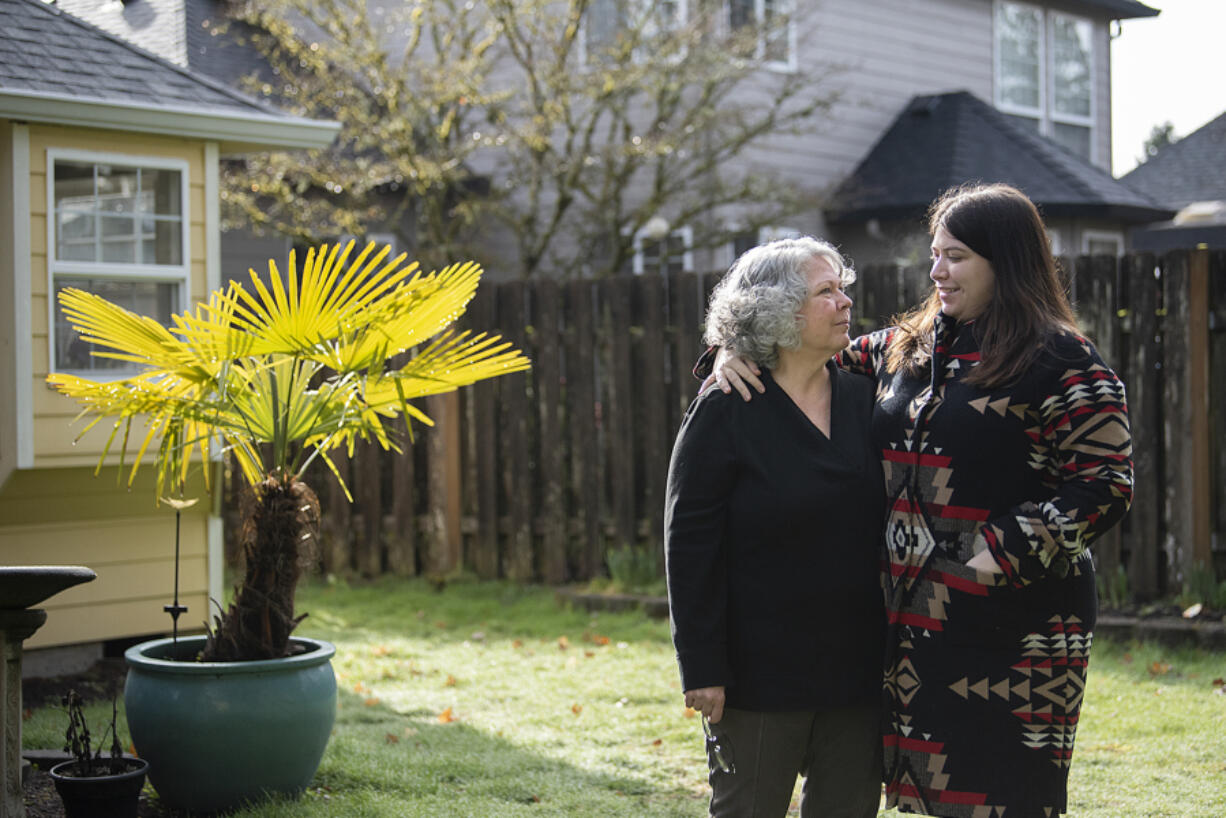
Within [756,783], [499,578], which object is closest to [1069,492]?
[756,783]

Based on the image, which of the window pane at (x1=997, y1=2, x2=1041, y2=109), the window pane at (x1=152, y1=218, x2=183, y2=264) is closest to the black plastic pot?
the window pane at (x1=152, y1=218, x2=183, y2=264)

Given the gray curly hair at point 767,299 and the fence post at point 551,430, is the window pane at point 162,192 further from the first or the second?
the gray curly hair at point 767,299

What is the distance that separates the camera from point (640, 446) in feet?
26.6

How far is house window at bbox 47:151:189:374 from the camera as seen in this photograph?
6246 millimetres

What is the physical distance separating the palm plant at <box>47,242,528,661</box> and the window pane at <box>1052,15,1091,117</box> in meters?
16.1

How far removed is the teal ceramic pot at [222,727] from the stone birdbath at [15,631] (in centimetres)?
57

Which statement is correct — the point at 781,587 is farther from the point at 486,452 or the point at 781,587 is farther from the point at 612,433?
the point at 486,452

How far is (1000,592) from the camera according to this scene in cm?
281

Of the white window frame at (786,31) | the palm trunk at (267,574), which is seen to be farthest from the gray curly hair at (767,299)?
the white window frame at (786,31)

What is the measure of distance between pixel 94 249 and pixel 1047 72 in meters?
15.3

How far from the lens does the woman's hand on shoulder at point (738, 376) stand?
119 inches

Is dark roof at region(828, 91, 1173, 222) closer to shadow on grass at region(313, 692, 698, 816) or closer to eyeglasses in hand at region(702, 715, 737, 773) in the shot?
shadow on grass at region(313, 692, 698, 816)

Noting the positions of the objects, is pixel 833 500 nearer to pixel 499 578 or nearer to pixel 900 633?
pixel 900 633

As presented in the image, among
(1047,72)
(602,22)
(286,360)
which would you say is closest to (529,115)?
(602,22)
